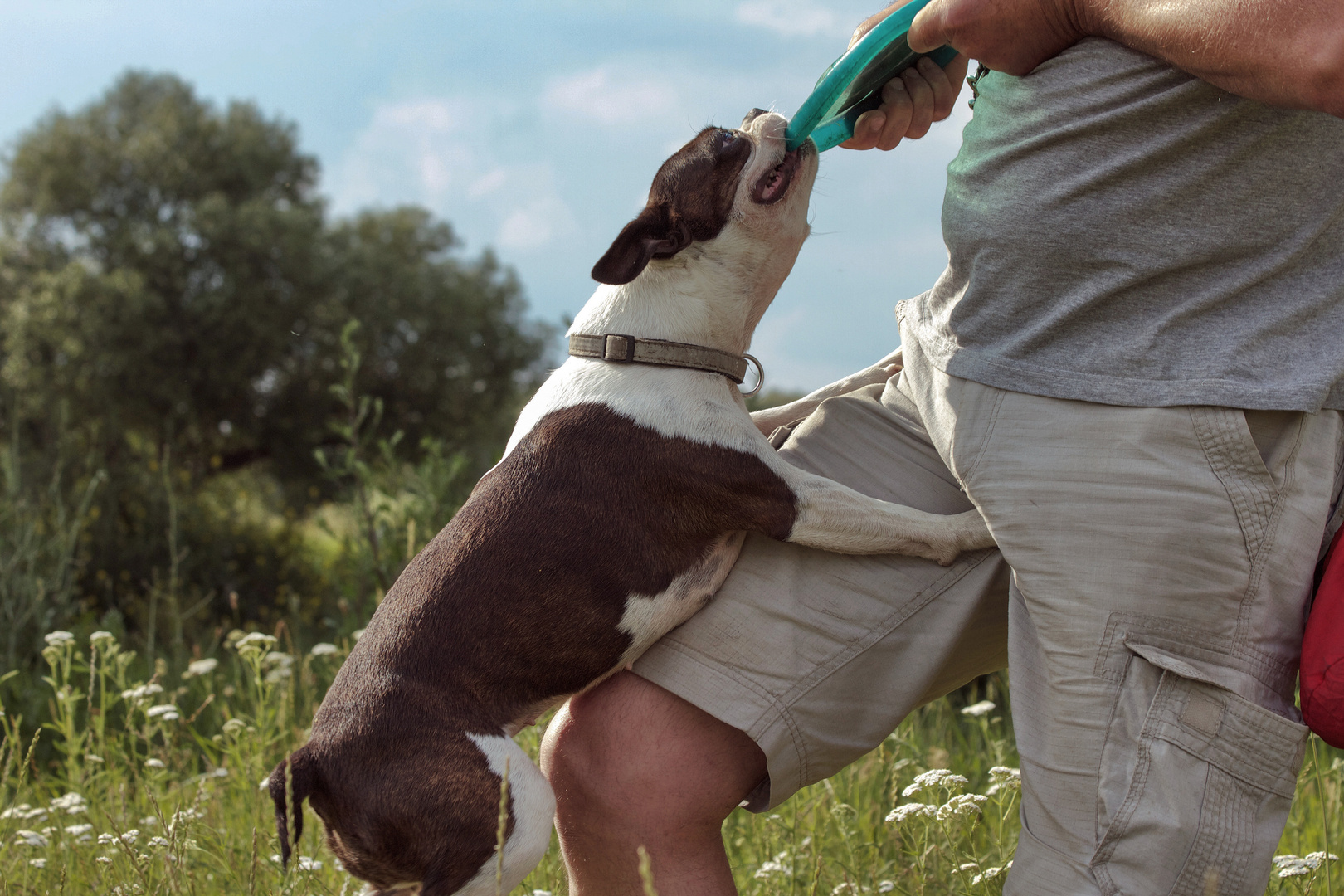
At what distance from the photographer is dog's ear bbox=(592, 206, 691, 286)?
249cm

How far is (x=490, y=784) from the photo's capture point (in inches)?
79.5

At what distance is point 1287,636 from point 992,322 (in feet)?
2.39

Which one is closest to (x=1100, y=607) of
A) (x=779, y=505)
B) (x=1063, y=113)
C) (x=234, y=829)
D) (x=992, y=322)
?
(x=992, y=322)

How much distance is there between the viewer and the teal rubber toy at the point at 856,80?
7.45ft

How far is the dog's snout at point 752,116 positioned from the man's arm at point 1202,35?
1.08 m

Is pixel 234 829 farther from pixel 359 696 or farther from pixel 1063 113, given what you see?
pixel 1063 113

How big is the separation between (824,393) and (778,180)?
585 millimetres

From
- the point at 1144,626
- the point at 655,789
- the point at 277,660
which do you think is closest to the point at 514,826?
the point at 655,789

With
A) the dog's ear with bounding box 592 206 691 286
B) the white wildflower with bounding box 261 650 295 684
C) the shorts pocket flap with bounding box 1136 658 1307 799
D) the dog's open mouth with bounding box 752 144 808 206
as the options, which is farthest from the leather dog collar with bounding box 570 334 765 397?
the white wildflower with bounding box 261 650 295 684

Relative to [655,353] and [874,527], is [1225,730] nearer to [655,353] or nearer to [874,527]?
[874,527]

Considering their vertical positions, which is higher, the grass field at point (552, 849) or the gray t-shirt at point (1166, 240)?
the gray t-shirt at point (1166, 240)

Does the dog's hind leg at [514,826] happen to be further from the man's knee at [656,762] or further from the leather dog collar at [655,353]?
the leather dog collar at [655,353]

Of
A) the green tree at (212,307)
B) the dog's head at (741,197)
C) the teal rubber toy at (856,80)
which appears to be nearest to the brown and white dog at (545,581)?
the dog's head at (741,197)

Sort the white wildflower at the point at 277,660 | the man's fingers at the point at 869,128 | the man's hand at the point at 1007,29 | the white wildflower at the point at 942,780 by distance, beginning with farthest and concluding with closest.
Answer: the white wildflower at the point at 277,660
the man's fingers at the point at 869,128
the white wildflower at the point at 942,780
the man's hand at the point at 1007,29
